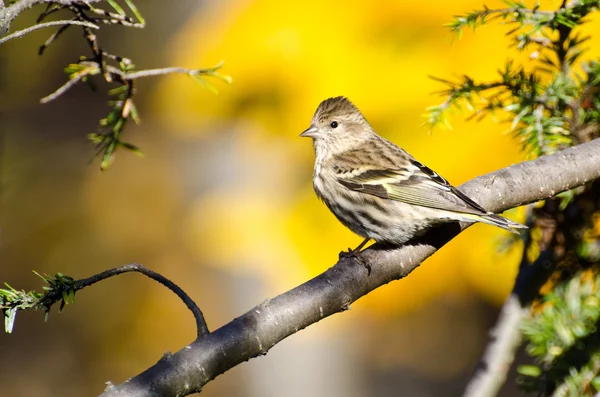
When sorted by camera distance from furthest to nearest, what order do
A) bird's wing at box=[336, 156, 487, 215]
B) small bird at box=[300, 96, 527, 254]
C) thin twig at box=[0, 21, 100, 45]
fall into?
bird's wing at box=[336, 156, 487, 215] < small bird at box=[300, 96, 527, 254] < thin twig at box=[0, 21, 100, 45]

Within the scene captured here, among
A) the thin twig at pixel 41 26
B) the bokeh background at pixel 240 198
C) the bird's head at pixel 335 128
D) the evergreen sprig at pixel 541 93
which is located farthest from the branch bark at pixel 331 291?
the bokeh background at pixel 240 198

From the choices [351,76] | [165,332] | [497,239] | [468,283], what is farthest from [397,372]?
[497,239]

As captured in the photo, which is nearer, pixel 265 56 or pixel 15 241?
pixel 265 56

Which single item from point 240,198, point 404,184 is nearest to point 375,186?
point 404,184

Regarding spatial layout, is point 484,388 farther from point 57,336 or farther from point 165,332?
point 57,336

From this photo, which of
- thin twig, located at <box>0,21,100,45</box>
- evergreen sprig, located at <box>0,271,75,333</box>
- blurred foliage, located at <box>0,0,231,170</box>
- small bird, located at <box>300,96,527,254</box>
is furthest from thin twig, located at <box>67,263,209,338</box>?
small bird, located at <box>300,96,527,254</box>

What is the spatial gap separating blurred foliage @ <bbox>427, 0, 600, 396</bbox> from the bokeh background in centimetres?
219

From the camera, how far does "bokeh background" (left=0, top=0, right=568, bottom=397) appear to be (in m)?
6.12

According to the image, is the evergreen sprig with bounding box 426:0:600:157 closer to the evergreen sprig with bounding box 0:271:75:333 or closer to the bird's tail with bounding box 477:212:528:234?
the bird's tail with bounding box 477:212:528:234

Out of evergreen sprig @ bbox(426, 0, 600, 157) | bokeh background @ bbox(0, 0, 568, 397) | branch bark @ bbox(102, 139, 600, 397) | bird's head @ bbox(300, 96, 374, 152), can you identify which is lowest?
branch bark @ bbox(102, 139, 600, 397)

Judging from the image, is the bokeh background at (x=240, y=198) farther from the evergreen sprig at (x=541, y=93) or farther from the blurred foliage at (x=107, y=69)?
the blurred foliage at (x=107, y=69)

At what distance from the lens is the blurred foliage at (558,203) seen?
8.05 ft

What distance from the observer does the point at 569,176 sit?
2.63 meters

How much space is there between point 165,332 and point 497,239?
5549 mm
